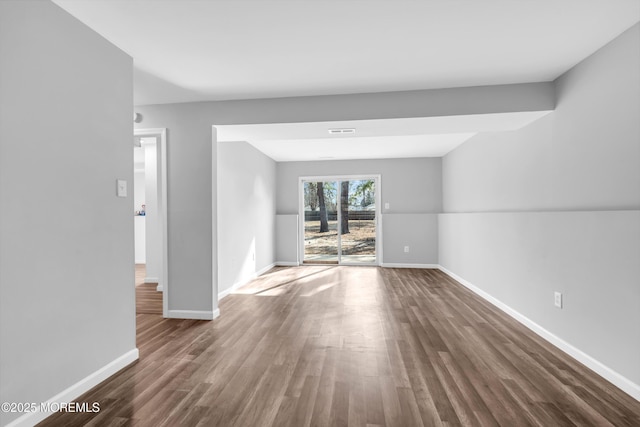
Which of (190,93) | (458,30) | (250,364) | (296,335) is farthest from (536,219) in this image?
(190,93)

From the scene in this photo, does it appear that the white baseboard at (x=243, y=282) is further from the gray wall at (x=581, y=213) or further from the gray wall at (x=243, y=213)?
the gray wall at (x=581, y=213)

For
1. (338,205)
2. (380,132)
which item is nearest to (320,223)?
(338,205)

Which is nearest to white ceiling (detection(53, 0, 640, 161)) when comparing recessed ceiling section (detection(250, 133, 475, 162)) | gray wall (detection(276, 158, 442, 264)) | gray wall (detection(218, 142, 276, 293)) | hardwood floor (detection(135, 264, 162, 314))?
gray wall (detection(218, 142, 276, 293))

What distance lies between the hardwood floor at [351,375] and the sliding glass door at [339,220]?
10.9 feet

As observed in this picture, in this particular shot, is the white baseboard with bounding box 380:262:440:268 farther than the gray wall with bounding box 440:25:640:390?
Yes

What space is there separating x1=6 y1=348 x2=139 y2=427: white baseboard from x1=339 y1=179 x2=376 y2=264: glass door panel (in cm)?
503

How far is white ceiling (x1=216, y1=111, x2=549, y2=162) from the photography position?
3234 mm

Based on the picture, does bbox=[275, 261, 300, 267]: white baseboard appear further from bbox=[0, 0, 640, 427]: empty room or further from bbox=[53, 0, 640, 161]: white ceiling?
bbox=[53, 0, 640, 161]: white ceiling

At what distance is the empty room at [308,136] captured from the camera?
1.72 m

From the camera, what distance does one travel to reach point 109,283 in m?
2.20

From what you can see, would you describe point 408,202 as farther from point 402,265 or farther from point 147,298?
point 147,298

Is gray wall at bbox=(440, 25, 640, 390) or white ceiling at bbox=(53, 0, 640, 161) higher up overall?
white ceiling at bbox=(53, 0, 640, 161)

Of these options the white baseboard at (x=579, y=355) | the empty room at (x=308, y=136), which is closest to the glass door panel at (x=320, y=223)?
the empty room at (x=308, y=136)

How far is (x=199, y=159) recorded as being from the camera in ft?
11.1
